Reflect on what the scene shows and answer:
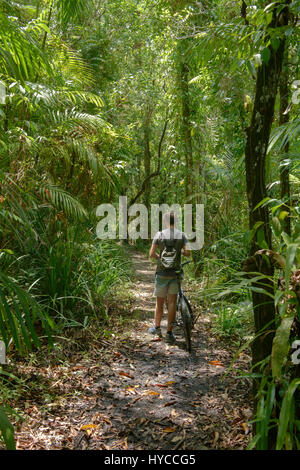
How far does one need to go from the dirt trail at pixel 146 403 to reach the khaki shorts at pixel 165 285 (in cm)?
69

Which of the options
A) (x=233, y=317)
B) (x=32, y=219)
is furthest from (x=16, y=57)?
(x=233, y=317)

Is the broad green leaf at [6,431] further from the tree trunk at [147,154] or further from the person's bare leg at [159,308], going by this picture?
the tree trunk at [147,154]

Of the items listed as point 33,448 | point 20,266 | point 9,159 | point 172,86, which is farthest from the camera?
point 172,86

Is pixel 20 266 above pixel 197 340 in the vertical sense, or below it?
above

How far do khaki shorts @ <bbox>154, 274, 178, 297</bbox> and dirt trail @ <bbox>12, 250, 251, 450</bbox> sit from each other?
0.69 meters

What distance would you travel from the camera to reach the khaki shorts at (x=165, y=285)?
16.8ft

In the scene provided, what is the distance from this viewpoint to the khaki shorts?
5105 millimetres

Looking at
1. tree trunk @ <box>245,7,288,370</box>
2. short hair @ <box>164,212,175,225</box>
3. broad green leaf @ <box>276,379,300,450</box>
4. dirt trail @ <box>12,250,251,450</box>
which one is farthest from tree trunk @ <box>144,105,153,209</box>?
broad green leaf @ <box>276,379,300,450</box>

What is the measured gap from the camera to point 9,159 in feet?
14.1

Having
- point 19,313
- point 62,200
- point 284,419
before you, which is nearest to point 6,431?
point 19,313

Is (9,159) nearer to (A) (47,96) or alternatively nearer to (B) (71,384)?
(A) (47,96)

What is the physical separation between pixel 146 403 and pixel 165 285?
6.21 ft

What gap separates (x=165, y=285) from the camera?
5129 millimetres
